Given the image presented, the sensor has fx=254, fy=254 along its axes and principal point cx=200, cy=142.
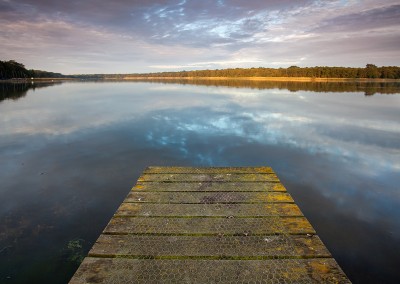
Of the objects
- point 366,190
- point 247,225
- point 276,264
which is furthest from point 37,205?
point 366,190

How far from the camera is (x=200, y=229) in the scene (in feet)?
13.9

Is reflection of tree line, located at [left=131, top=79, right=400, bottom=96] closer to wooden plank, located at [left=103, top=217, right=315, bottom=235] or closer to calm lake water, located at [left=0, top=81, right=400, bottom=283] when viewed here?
calm lake water, located at [left=0, top=81, right=400, bottom=283]

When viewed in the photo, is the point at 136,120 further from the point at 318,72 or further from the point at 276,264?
the point at 318,72

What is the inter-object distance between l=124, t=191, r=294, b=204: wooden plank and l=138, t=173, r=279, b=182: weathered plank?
0.73 m

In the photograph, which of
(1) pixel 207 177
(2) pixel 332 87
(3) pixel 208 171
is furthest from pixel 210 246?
(2) pixel 332 87

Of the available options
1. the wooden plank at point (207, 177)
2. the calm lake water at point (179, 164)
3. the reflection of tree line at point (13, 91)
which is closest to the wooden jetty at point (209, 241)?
the wooden plank at point (207, 177)

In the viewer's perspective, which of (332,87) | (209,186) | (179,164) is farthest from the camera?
(332,87)

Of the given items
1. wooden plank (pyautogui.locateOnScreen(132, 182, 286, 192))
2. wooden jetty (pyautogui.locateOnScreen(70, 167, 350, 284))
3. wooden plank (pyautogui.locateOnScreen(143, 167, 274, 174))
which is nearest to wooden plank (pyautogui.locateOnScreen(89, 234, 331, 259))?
wooden jetty (pyautogui.locateOnScreen(70, 167, 350, 284))

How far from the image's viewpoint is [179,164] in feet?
34.1

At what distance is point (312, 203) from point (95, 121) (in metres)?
17.5

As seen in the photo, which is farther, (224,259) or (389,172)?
(389,172)

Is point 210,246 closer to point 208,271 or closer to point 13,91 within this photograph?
point 208,271

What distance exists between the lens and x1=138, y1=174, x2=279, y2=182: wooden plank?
6328 mm

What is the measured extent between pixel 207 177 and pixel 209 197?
1.12 m
